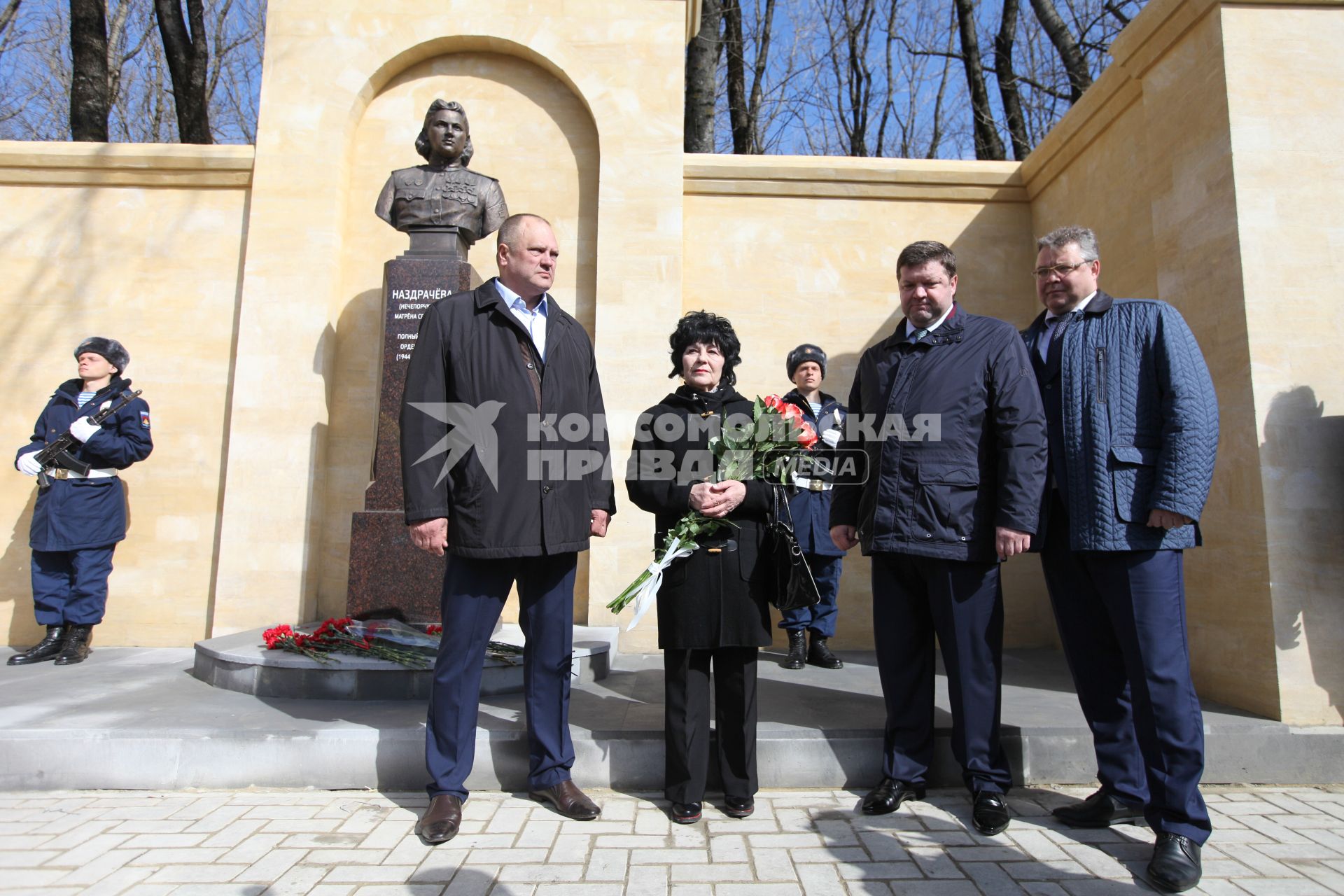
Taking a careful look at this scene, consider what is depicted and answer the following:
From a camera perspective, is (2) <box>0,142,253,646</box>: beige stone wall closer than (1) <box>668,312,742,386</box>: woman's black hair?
No

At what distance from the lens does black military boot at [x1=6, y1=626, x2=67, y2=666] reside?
5.03 metres

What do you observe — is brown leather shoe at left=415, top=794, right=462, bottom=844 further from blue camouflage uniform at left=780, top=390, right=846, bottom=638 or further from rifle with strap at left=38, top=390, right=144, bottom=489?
rifle with strap at left=38, top=390, right=144, bottom=489

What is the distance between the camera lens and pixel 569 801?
120 inches

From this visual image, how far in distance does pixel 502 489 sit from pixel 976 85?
44.2ft

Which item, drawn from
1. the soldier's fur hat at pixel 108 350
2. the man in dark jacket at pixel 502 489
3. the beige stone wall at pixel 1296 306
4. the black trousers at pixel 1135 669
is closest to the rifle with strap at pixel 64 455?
the soldier's fur hat at pixel 108 350

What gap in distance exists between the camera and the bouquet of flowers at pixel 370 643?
4188 millimetres

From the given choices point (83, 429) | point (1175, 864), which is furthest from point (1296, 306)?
point (83, 429)

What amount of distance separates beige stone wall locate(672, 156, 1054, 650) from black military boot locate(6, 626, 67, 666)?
4.73m

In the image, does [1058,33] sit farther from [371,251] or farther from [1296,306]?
[371,251]

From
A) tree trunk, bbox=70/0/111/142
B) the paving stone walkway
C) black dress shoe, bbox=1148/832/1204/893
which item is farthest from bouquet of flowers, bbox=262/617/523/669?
tree trunk, bbox=70/0/111/142

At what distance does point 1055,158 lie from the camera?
6.12 m

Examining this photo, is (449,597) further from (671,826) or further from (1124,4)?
(1124,4)

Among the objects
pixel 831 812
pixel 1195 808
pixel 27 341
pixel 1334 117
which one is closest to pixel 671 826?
pixel 831 812

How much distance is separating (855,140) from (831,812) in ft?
53.5
